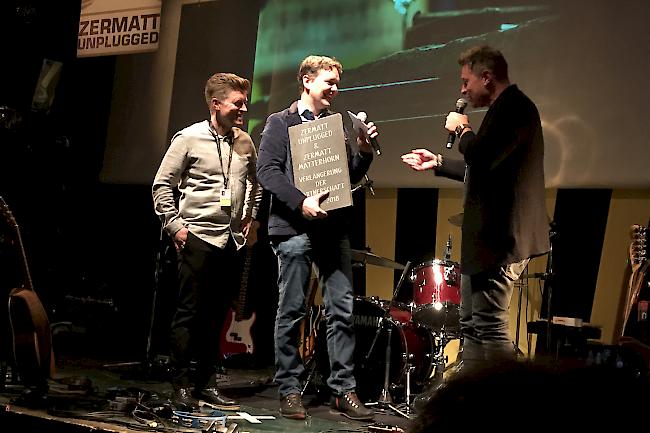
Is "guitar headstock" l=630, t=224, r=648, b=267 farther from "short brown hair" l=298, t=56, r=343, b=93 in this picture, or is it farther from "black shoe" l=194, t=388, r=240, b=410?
"black shoe" l=194, t=388, r=240, b=410

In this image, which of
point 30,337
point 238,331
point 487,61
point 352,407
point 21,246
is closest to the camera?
point 487,61

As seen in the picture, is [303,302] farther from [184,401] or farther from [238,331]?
[238,331]

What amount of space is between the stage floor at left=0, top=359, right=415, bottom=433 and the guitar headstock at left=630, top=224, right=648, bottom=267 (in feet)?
5.46

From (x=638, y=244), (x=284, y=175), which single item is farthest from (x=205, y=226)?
(x=638, y=244)

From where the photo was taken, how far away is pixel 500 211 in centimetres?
279

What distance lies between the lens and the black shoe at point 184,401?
11.5 ft

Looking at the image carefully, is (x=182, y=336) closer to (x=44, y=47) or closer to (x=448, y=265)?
(x=448, y=265)

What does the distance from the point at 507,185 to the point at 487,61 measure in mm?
527

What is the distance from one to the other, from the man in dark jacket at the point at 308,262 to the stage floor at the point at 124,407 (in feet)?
0.48

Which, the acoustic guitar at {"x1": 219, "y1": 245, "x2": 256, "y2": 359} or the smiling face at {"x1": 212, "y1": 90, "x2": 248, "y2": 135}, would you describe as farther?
the acoustic guitar at {"x1": 219, "y1": 245, "x2": 256, "y2": 359}

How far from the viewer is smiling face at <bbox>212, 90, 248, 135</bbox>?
3738mm

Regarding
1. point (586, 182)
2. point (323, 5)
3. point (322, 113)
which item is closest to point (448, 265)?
point (586, 182)

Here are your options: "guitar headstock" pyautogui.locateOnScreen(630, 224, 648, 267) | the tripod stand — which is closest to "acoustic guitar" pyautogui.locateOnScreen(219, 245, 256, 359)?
the tripod stand

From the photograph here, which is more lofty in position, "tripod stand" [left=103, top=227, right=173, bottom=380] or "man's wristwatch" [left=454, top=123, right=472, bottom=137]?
"man's wristwatch" [left=454, top=123, right=472, bottom=137]
